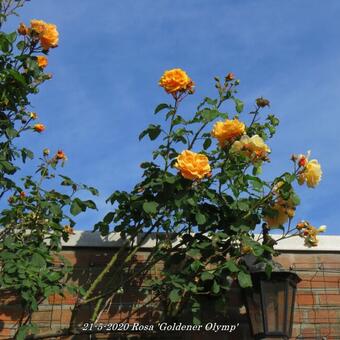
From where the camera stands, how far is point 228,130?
2574 millimetres

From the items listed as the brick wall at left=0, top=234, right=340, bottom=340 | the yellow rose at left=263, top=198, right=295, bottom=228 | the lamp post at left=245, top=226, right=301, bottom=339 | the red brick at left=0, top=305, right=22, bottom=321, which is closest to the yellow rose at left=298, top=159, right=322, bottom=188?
the yellow rose at left=263, top=198, right=295, bottom=228

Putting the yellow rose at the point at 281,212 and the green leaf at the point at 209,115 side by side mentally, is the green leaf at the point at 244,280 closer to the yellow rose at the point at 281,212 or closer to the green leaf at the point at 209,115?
the yellow rose at the point at 281,212

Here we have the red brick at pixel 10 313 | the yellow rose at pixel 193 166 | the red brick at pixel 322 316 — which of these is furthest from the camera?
the red brick at pixel 322 316

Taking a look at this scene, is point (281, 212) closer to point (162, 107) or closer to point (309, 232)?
point (309, 232)

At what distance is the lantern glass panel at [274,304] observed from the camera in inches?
106

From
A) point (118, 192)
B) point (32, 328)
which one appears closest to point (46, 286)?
point (32, 328)

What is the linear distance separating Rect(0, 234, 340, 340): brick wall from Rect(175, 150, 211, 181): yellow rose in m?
0.77

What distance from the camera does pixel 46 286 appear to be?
8.25 ft

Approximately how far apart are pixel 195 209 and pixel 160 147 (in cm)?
34

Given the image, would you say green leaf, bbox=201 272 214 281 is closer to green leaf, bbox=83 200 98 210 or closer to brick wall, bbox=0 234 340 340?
brick wall, bbox=0 234 340 340

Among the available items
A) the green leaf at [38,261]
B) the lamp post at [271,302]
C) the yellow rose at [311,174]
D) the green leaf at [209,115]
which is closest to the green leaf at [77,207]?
the green leaf at [38,261]

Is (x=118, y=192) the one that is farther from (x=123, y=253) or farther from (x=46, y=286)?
(x=46, y=286)

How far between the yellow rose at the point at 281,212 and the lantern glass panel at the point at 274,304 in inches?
10.7

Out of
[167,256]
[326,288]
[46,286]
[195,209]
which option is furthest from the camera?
[326,288]
